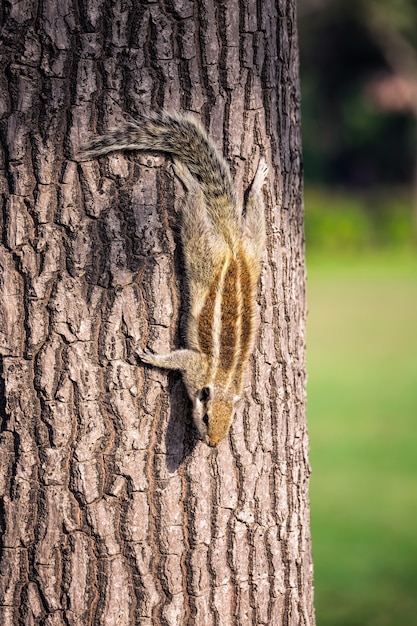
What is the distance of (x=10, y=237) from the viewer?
2539 millimetres

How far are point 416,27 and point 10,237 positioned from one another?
101ft

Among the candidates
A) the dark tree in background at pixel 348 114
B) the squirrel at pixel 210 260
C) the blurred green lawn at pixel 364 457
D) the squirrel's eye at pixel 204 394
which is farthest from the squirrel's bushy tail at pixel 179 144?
the dark tree in background at pixel 348 114

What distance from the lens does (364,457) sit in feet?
29.6

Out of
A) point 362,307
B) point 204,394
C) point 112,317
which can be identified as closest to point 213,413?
point 204,394

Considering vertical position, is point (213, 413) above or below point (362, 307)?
below

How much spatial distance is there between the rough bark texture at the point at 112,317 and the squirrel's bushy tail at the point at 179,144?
0.11ft

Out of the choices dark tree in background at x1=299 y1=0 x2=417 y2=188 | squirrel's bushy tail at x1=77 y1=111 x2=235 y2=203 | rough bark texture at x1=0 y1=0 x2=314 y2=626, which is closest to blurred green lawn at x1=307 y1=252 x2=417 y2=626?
rough bark texture at x1=0 y1=0 x2=314 y2=626

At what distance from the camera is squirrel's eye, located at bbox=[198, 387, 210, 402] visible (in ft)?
8.98

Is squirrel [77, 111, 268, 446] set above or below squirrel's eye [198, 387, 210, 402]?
above

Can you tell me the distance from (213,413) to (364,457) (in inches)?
266

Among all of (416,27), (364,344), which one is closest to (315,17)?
(416,27)

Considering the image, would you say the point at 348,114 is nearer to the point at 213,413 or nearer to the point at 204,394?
the point at 204,394

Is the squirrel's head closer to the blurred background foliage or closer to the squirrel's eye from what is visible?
the squirrel's eye

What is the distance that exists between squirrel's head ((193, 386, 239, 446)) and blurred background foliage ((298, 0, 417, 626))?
3.48 metres
